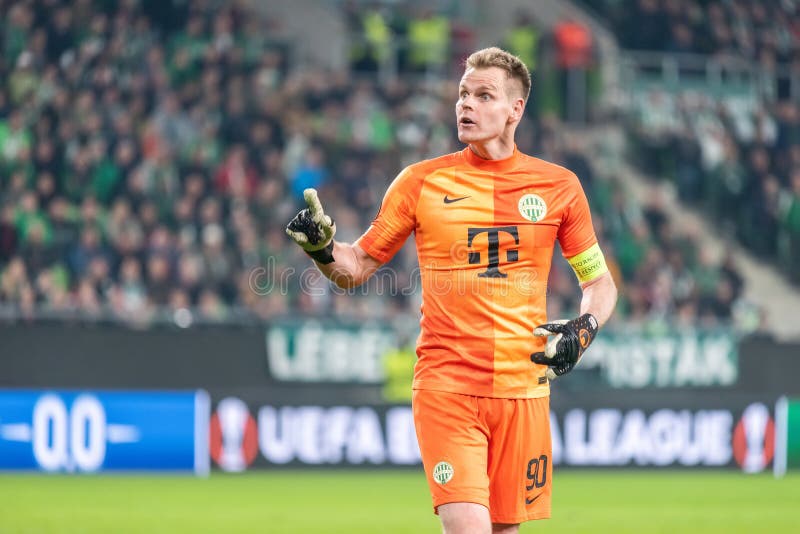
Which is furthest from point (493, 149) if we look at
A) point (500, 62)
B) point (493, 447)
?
A: point (493, 447)

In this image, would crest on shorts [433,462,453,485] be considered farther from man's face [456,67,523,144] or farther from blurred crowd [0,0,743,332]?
blurred crowd [0,0,743,332]

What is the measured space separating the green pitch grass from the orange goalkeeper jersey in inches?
207

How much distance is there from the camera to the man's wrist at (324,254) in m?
6.02

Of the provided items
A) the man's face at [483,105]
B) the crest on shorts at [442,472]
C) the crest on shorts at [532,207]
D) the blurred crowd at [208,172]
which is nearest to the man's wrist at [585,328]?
the crest on shorts at [532,207]

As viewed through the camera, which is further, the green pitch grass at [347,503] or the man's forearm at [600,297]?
the green pitch grass at [347,503]

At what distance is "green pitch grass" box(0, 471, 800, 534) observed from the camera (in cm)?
Result: 1147

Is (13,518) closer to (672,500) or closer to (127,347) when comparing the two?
(127,347)

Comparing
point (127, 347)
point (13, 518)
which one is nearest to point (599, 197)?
point (127, 347)

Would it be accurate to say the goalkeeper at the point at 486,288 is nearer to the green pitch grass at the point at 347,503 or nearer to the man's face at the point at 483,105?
the man's face at the point at 483,105

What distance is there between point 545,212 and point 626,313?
39.7 ft

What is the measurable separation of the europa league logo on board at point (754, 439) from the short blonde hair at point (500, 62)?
11079 mm

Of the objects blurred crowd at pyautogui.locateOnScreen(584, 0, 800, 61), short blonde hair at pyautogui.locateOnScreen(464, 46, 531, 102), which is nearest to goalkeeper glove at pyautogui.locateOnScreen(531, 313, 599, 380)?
short blonde hair at pyautogui.locateOnScreen(464, 46, 531, 102)

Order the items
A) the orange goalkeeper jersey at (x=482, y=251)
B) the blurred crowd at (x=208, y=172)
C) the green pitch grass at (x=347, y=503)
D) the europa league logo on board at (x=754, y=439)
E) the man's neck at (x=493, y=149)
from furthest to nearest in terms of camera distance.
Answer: the europa league logo on board at (x=754, y=439) → the blurred crowd at (x=208, y=172) → the green pitch grass at (x=347, y=503) → the man's neck at (x=493, y=149) → the orange goalkeeper jersey at (x=482, y=251)

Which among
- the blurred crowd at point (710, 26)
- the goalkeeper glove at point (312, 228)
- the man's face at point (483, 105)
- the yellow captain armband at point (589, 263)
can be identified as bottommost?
the yellow captain armband at point (589, 263)
